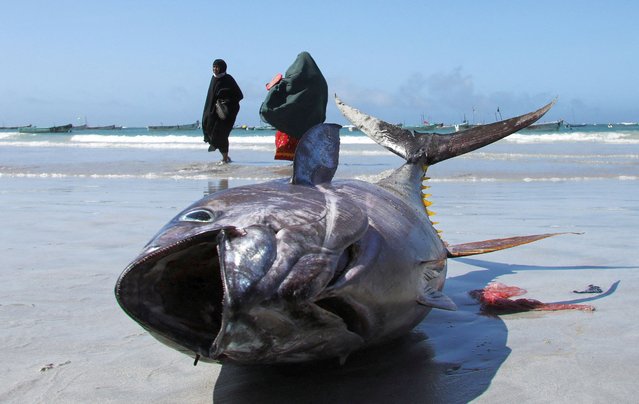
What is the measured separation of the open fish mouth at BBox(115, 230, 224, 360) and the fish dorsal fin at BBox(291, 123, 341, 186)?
0.54 metres

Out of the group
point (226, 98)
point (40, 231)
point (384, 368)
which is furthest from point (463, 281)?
point (226, 98)

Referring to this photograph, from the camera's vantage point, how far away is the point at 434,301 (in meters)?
2.27

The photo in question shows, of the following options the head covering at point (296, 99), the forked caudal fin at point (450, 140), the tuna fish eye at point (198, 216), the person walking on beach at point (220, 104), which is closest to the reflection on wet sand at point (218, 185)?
the head covering at point (296, 99)

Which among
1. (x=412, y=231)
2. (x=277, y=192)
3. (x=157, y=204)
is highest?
(x=277, y=192)

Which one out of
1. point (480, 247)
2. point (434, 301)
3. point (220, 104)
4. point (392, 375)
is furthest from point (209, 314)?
point (220, 104)

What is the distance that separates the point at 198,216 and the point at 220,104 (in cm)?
1195

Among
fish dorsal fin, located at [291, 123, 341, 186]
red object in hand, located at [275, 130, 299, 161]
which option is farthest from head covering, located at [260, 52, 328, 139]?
fish dorsal fin, located at [291, 123, 341, 186]

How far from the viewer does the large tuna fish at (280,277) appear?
1.71 meters

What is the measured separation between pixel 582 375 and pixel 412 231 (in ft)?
2.35

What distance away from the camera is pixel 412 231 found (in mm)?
2453

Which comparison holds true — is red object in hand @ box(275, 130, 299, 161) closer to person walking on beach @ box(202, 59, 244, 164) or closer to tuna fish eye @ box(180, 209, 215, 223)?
person walking on beach @ box(202, 59, 244, 164)

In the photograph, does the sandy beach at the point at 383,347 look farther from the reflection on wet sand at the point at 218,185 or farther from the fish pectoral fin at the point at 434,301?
the reflection on wet sand at the point at 218,185

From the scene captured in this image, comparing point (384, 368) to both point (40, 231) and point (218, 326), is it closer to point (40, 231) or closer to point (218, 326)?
point (218, 326)

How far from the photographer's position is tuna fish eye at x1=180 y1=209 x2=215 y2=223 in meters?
1.97
